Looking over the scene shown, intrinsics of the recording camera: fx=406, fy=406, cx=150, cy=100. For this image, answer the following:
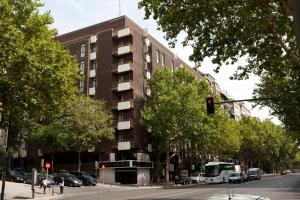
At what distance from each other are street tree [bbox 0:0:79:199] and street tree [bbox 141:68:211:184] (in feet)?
89.4

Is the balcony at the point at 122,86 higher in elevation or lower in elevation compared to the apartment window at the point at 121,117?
higher

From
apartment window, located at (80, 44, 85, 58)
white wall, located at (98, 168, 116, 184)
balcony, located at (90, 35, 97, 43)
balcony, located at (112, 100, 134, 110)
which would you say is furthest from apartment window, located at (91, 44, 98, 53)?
white wall, located at (98, 168, 116, 184)

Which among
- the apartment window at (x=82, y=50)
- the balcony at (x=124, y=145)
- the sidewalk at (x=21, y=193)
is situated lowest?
the sidewalk at (x=21, y=193)

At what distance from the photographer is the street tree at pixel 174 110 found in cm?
5391

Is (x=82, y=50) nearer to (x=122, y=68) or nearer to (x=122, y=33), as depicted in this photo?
(x=122, y=33)

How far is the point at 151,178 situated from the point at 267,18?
1864 inches

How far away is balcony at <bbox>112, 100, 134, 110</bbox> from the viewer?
183 feet

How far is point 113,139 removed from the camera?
179 ft

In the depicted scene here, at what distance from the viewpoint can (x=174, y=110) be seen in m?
54.1

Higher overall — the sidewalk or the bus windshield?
the bus windshield

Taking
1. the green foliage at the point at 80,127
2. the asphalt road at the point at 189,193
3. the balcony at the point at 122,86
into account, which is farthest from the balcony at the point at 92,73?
the asphalt road at the point at 189,193

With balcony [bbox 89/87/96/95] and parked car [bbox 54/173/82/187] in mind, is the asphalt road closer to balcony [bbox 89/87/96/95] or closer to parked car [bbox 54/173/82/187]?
parked car [bbox 54/173/82/187]

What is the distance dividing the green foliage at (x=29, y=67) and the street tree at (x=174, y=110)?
27210 millimetres

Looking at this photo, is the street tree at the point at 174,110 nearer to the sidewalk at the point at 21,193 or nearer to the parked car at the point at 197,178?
the parked car at the point at 197,178
